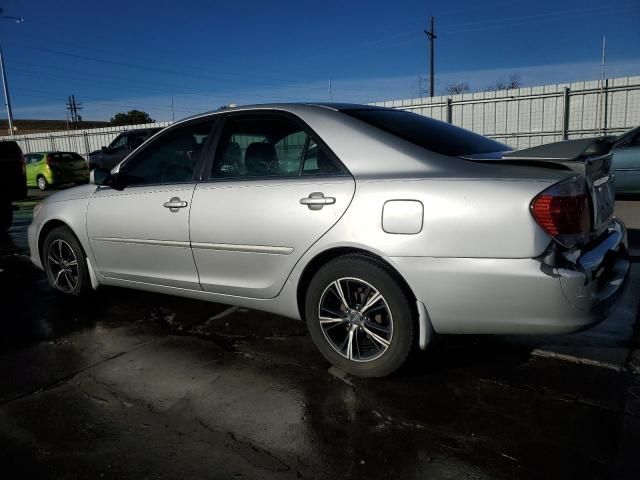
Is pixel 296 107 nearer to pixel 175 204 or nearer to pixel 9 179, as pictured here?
pixel 175 204

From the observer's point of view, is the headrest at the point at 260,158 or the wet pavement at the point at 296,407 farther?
the headrest at the point at 260,158

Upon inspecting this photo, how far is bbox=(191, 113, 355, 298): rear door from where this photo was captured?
9.72ft

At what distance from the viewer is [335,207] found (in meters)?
2.87

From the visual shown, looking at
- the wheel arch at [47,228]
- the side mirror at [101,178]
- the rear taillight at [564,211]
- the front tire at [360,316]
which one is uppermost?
the side mirror at [101,178]

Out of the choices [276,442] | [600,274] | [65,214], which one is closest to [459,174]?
[600,274]

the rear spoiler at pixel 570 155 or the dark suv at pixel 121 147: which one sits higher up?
the dark suv at pixel 121 147

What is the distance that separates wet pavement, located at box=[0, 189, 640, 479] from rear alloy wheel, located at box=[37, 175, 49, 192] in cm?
1664

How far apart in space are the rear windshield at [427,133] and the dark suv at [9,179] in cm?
776

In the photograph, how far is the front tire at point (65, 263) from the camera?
4457mm

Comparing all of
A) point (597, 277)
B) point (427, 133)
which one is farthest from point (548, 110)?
point (597, 277)

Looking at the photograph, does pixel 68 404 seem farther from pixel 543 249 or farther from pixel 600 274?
pixel 600 274

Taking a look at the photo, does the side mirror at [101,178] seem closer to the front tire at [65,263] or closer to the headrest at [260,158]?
the front tire at [65,263]

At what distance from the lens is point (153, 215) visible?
3.74 m

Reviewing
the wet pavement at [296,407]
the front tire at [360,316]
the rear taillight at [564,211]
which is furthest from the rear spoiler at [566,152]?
the wet pavement at [296,407]
